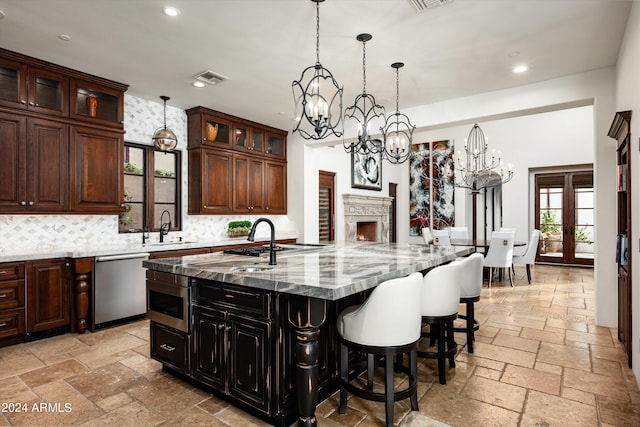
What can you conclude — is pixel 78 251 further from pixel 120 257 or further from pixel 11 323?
pixel 11 323

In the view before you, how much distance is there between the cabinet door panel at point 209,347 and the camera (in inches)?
94.0

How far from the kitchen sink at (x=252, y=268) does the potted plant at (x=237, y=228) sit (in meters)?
3.53

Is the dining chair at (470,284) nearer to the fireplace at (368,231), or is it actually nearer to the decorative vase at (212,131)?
the decorative vase at (212,131)

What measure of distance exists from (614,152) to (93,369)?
5428mm

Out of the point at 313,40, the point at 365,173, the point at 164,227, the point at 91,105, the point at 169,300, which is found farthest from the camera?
the point at 365,173

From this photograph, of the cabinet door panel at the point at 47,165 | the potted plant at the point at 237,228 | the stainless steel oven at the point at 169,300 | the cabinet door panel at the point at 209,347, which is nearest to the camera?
the cabinet door panel at the point at 209,347

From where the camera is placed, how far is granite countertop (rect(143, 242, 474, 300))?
6.19ft

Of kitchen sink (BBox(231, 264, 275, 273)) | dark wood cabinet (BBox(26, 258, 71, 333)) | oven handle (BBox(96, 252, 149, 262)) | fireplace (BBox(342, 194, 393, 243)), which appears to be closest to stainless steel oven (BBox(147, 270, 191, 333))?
kitchen sink (BBox(231, 264, 275, 273))

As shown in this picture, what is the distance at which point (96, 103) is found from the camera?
4.28 meters

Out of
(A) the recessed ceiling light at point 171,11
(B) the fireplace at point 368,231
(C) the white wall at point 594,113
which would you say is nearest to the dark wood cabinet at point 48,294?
(A) the recessed ceiling light at point 171,11

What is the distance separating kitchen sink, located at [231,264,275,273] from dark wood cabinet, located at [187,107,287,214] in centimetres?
318

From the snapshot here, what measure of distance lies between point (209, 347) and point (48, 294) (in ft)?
7.76

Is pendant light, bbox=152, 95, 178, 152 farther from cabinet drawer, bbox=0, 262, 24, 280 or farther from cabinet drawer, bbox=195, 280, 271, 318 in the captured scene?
cabinet drawer, bbox=195, 280, 271, 318

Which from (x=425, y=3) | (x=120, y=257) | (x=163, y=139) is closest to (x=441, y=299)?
(x=425, y=3)
